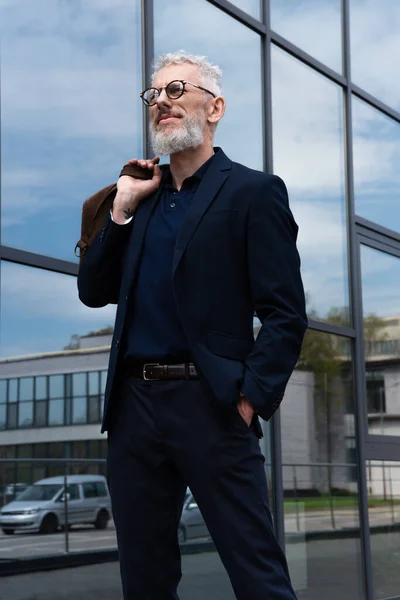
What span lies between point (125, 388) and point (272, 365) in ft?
1.22

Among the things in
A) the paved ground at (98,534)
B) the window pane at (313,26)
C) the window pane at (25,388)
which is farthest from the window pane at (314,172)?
the window pane at (25,388)

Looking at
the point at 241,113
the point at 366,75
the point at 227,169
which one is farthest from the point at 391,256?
the point at 227,169

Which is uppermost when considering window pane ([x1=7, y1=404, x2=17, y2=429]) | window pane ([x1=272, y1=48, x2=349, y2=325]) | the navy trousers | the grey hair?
window pane ([x1=272, y1=48, x2=349, y2=325])

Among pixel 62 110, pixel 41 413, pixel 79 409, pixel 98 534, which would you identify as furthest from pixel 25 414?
pixel 62 110

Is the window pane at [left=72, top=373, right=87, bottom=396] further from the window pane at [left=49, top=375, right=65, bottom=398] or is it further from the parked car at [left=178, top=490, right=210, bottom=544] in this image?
the parked car at [left=178, top=490, right=210, bottom=544]

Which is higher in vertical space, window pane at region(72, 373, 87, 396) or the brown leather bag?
the brown leather bag

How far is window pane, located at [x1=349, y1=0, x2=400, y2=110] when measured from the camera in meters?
7.10

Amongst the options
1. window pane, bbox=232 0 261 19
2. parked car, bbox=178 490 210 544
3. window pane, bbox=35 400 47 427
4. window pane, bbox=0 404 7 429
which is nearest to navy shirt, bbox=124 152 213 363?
parked car, bbox=178 490 210 544

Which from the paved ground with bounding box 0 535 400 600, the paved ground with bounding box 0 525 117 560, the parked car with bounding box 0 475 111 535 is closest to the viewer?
the paved ground with bounding box 0 535 400 600

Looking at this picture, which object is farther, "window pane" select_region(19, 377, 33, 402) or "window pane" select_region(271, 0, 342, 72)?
"window pane" select_region(271, 0, 342, 72)

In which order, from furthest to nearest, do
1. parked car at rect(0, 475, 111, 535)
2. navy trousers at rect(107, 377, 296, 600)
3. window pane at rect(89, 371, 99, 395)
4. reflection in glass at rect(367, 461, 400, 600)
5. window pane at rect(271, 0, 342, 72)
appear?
reflection in glass at rect(367, 461, 400, 600) < window pane at rect(271, 0, 342, 72) < parked car at rect(0, 475, 111, 535) < window pane at rect(89, 371, 99, 395) < navy trousers at rect(107, 377, 296, 600)

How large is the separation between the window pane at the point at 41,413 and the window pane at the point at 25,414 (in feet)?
0.17

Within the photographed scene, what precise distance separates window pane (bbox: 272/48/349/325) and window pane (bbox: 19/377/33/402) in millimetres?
1737

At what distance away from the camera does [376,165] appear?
7199 millimetres
